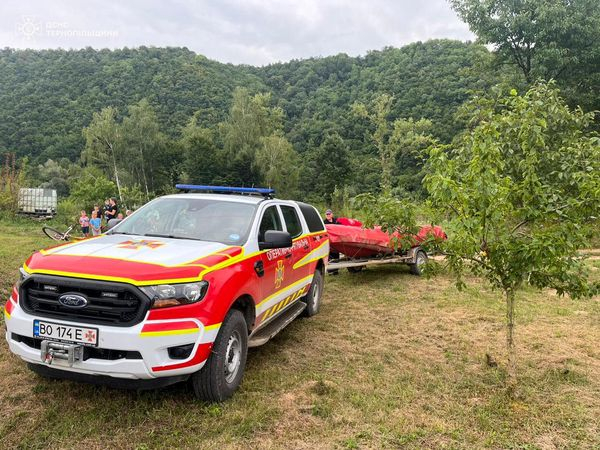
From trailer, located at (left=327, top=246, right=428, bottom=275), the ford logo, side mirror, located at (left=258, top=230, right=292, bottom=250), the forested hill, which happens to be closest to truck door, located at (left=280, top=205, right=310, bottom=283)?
side mirror, located at (left=258, top=230, right=292, bottom=250)

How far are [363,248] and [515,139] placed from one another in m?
5.61

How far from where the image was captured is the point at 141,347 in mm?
2941

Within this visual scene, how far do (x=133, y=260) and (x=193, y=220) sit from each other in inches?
51.6

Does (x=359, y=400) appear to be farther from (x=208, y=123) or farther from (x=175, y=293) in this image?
(x=208, y=123)

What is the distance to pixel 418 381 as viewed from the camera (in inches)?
169

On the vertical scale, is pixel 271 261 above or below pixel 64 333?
above

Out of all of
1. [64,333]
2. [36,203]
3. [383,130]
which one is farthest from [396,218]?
[383,130]

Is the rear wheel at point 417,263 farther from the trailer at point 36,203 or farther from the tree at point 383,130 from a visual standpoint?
the tree at point 383,130

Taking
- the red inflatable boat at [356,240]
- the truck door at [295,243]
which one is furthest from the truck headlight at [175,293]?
the red inflatable boat at [356,240]

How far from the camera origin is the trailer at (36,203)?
2595 cm

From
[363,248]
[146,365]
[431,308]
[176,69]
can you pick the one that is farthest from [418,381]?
[176,69]

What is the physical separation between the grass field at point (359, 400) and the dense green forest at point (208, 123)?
1061 inches

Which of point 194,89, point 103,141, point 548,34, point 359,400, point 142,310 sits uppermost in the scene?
point 194,89

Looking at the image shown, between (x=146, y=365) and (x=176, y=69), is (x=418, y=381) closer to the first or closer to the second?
(x=146, y=365)
